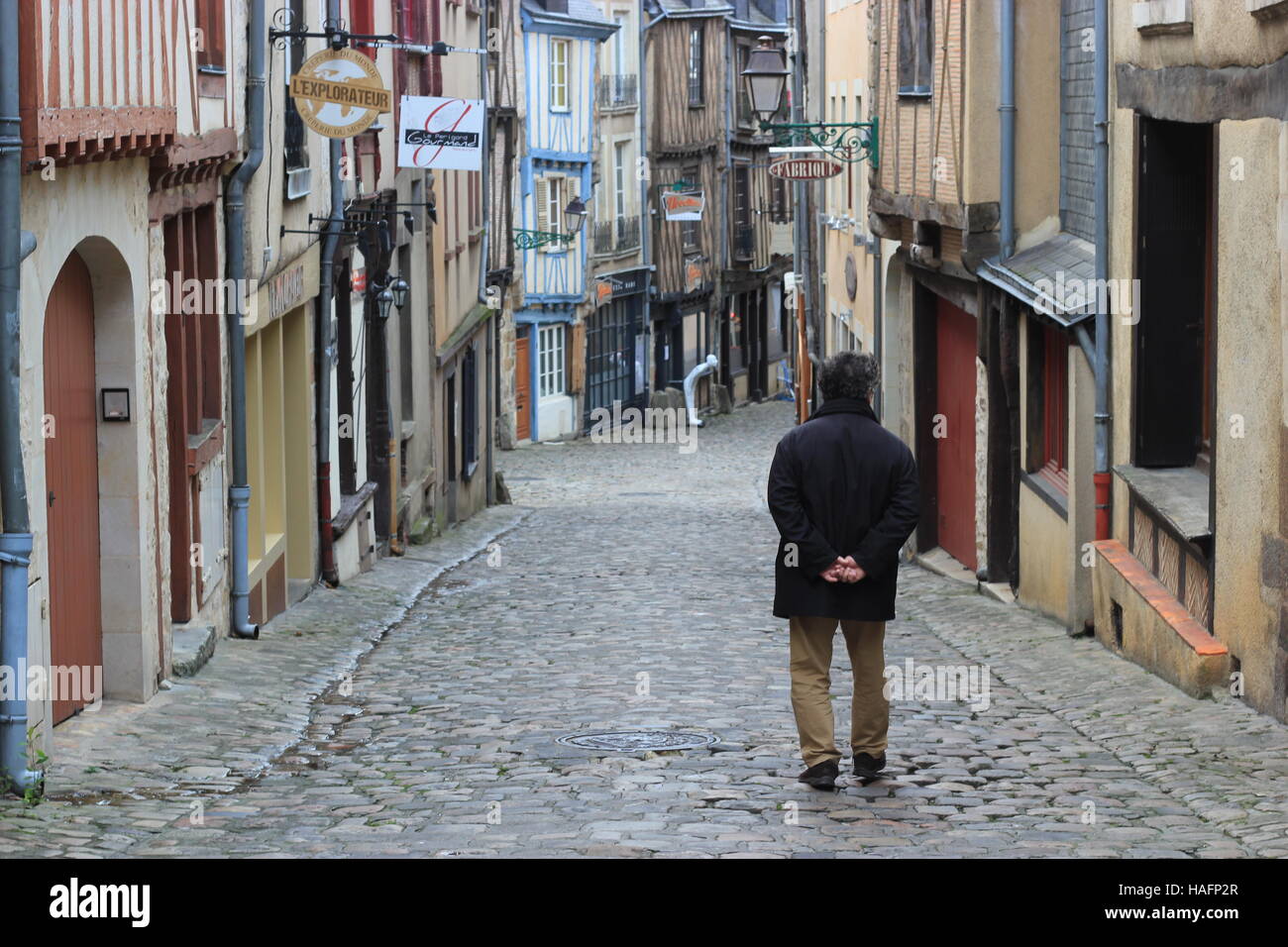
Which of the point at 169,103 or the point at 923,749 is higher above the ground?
the point at 169,103

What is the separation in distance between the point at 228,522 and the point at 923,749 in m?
5.28

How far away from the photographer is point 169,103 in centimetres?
944

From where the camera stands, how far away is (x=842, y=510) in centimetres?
744

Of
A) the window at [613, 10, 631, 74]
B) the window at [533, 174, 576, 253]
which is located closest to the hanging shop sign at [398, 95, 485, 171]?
the window at [533, 174, 576, 253]

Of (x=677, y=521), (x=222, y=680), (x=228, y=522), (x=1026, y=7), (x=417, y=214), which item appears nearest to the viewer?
(x=222, y=680)

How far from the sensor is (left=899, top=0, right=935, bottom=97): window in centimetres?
1670

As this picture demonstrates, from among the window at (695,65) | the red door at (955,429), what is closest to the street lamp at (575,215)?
the window at (695,65)

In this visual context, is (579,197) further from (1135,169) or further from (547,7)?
(1135,169)

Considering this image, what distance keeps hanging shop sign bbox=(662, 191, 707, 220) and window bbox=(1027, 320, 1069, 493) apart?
27.2 m

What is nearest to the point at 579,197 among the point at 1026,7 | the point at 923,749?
the point at 1026,7

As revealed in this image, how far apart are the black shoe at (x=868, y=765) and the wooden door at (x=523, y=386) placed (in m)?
32.1

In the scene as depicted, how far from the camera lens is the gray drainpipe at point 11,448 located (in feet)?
22.3

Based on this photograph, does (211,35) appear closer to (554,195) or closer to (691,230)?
(554,195)

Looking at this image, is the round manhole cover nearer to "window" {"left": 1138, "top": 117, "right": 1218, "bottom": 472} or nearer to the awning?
"window" {"left": 1138, "top": 117, "right": 1218, "bottom": 472}
